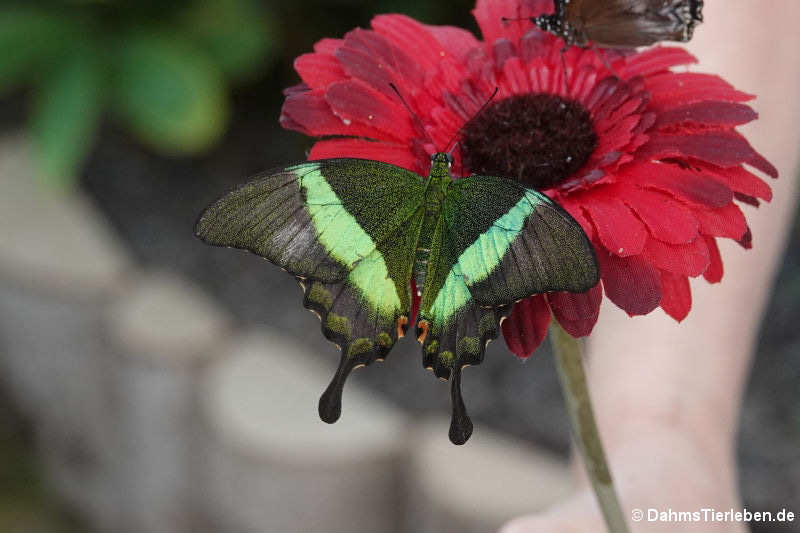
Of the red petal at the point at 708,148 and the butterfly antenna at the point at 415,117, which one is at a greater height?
the butterfly antenna at the point at 415,117

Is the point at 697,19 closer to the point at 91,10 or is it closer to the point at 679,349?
the point at 679,349

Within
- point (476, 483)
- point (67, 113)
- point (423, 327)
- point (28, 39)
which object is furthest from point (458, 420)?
point (28, 39)

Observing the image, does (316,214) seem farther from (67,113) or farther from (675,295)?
(67,113)

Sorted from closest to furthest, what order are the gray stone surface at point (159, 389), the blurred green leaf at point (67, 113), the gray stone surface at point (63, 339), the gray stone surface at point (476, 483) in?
the gray stone surface at point (476, 483) → the gray stone surface at point (159, 389) → the gray stone surface at point (63, 339) → the blurred green leaf at point (67, 113)

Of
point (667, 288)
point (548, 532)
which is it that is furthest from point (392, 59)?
point (548, 532)

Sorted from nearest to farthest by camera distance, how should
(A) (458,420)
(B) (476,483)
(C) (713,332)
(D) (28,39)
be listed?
(A) (458,420), (C) (713,332), (B) (476,483), (D) (28,39)

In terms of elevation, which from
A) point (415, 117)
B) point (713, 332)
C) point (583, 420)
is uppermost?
point (415, 117)

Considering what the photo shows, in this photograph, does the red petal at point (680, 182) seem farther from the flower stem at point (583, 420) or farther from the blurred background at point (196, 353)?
the blurred background at point (196, 353)

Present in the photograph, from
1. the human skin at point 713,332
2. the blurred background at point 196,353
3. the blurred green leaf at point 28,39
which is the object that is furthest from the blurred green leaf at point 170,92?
the human skin at point 713,332
